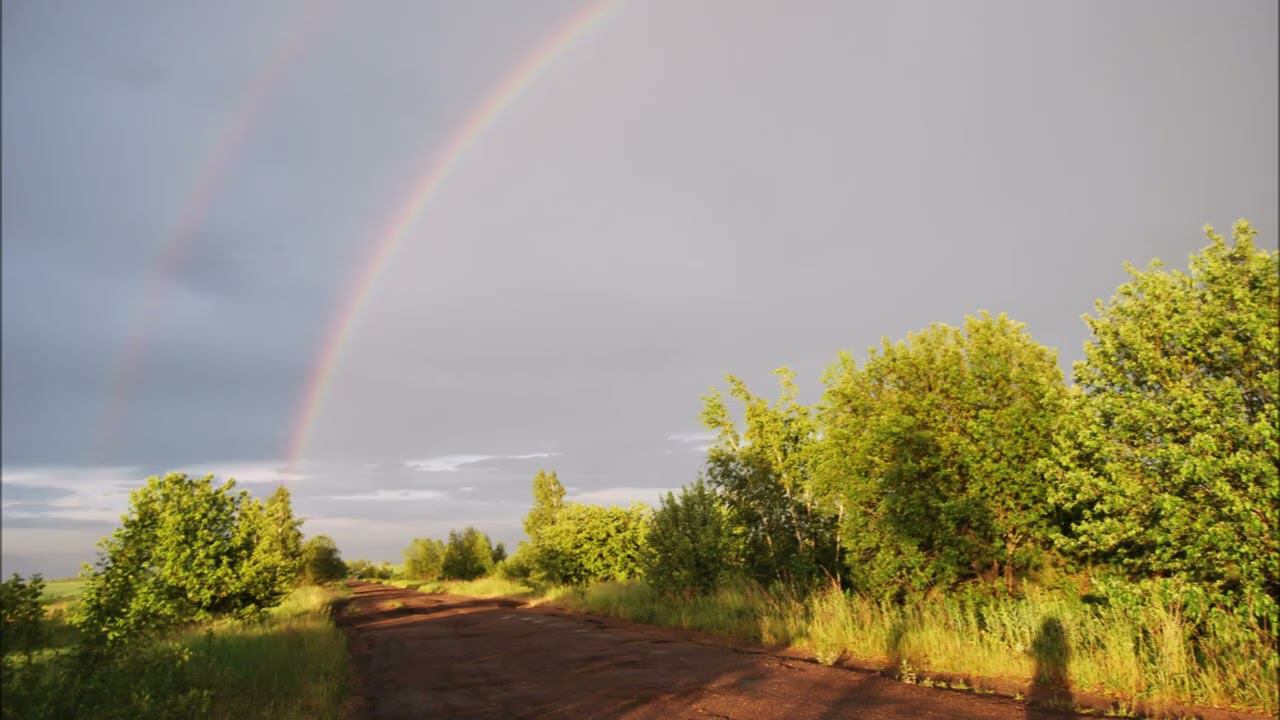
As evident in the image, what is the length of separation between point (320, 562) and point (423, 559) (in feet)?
97.5

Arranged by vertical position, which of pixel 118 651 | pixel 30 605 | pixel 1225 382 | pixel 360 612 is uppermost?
pixel 1225 382

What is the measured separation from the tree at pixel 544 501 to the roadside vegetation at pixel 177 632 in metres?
40.8

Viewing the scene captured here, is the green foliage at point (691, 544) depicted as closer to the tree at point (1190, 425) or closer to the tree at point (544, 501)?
the tree at point (1190, 425)

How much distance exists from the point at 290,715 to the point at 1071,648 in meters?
11.7

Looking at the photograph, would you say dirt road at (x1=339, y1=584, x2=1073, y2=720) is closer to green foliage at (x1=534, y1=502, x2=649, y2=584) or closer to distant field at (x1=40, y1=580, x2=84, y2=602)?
distant field at (x1=40, y1=580, x2=84, y2=602)

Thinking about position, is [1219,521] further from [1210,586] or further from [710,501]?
[710,501]

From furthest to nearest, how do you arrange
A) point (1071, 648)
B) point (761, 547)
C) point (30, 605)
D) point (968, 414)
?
1. point (761, 547)
2. point (968, 414)
3. point (1071, 648)
4. point (30, 605)

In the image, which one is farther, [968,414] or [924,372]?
[924,372]

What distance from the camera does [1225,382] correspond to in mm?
9688

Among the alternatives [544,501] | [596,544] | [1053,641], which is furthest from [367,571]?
[1053,641]

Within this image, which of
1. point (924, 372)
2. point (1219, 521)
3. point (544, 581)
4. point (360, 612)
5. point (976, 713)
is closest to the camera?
point (976, 713)

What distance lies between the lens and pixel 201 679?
35.3 feet

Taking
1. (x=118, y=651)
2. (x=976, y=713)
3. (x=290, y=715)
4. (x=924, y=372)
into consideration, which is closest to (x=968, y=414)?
(x=924, y=372)

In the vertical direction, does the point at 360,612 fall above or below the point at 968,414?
below
